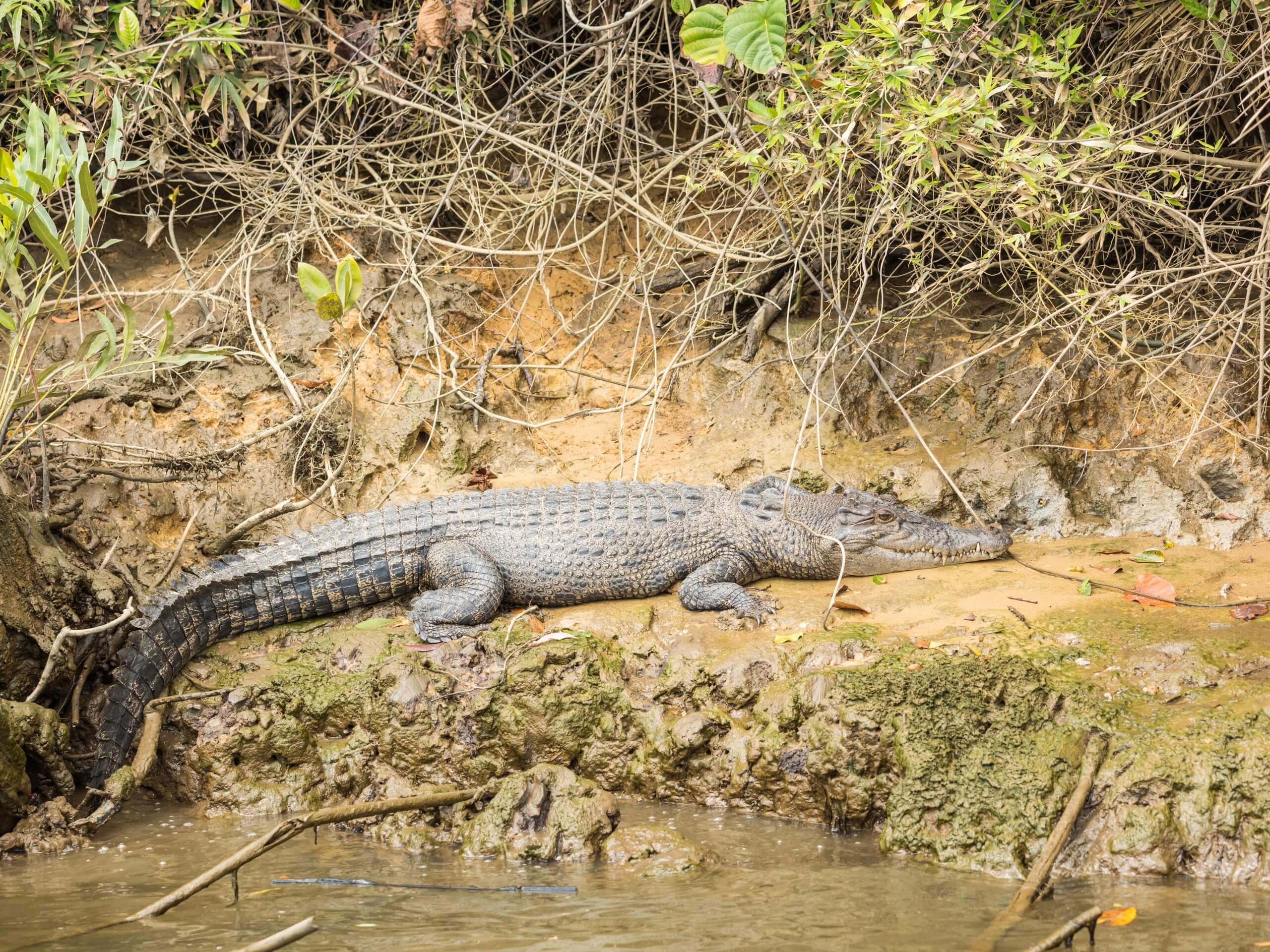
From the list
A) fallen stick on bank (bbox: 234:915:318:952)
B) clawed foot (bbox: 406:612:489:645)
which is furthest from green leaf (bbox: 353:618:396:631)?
fallen stick on bank (bbox: 234:915:318:952)

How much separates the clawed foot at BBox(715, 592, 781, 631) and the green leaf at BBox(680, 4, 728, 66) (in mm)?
2292

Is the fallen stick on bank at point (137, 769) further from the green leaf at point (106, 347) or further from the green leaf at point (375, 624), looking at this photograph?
the green leaf at point (106, 347)

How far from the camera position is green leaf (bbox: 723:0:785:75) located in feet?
13.9

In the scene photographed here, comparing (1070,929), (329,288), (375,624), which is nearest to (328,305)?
(329,288)

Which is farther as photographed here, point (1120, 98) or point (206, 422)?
point (206, 422)

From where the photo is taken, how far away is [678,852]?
12.6 ft

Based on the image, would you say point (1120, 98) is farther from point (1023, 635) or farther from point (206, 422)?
point (206, 422)

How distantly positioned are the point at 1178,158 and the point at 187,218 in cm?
590

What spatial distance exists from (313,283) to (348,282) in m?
0.15

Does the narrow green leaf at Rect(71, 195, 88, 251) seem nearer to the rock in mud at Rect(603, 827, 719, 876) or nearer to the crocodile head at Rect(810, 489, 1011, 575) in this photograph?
the rock in mud at Rect(603, 827, 719, 876)

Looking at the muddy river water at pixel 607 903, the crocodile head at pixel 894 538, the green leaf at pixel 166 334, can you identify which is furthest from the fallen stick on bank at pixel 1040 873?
the green leaf at pixel 166 334

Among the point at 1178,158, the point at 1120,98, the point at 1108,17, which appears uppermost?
the point at 1108,17

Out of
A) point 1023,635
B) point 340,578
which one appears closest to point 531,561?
point 340,578

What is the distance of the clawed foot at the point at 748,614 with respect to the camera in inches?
194
